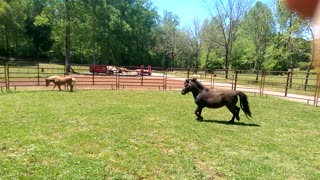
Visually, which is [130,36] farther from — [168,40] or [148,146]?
[148,146]

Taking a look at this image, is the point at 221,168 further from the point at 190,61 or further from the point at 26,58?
the point at 190,61

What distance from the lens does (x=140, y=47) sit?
166ft

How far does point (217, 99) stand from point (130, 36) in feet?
140

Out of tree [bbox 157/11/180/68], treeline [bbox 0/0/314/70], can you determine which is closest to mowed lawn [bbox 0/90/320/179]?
treeline [bbox 0/0/314/70]

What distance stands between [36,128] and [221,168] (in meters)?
3.75

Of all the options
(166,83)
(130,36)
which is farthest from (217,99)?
(130,36)


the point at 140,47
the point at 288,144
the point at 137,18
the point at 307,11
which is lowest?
the point at 288,144

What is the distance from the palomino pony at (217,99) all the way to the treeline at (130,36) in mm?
16627

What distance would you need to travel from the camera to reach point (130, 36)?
4803 centimetres

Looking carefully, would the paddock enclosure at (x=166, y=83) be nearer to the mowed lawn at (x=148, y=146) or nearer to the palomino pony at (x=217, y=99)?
the palomino pony at (x=217, y=99)

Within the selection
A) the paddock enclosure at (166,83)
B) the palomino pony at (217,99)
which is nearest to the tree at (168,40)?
the paddock enclosure at (166,83)

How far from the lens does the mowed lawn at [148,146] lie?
144 inches

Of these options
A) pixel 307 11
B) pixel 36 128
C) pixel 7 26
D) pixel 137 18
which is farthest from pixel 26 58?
pixel 307 11

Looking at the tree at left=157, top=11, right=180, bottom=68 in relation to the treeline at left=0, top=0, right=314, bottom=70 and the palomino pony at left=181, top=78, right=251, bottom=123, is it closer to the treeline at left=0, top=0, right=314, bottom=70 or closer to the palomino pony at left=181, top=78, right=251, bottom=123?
the treeline at left=0, top=0, right=314, bottom=70
